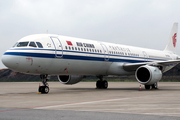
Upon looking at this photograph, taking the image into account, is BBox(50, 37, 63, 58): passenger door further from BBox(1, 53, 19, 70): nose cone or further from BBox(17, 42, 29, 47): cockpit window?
BBox(1, 53, 19, 70): nose cone

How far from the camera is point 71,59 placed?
16672 millimetres

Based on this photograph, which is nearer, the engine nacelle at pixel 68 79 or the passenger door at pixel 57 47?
the passenger door at pixel 57 47

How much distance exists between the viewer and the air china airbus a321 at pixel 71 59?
48.0 feet

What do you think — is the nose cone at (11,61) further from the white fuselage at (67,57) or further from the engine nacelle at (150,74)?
the engine nacelle at (150,74)

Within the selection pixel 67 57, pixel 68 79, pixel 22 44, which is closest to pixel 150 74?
pixel 67 57

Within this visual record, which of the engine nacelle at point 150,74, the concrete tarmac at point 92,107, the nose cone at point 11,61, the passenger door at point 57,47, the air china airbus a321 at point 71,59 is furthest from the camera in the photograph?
the engine nacelle at point 150,74

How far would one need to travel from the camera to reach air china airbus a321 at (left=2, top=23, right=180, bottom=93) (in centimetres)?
1462

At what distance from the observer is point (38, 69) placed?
15.1 meters

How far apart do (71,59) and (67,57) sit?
0.40 m

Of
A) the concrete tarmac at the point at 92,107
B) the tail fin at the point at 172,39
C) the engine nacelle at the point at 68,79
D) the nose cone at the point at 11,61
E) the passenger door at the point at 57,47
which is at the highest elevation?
the tail fin at the point at 172,39

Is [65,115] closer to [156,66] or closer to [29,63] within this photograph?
[29,63]

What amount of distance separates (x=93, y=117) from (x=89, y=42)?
43.1 feet

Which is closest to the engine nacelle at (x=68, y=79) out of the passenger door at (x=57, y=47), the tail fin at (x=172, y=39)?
the passenger door at (x=57, y=47)

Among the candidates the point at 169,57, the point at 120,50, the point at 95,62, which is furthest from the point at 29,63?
the point at 169,57
